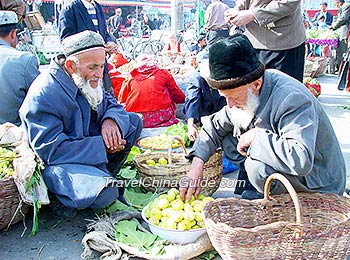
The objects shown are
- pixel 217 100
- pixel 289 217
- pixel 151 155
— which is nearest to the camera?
pixel 289 217

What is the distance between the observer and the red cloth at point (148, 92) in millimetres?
4352

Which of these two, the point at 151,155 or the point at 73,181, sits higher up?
the point at 73,181

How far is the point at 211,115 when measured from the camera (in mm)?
2658

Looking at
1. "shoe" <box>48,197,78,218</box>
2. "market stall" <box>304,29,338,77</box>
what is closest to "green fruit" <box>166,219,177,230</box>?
"shoe" <box>48,197,78,218</box>

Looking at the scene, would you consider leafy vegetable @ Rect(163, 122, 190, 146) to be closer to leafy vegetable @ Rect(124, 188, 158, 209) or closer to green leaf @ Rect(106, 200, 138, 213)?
leafy vegetable @ Rect(124, 188, 158, 209)

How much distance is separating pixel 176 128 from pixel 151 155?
33.3 inches

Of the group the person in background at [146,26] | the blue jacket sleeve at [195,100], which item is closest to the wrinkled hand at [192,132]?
the blue jacket sleeve at [195,100]

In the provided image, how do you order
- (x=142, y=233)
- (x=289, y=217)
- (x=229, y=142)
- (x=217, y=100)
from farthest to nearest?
1. (x=217, y=100)
2. (x=229, y=142)
3. (x=142, y=233)
4. (x=289, y=217)

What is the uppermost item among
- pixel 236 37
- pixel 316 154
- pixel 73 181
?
pixel 236 37

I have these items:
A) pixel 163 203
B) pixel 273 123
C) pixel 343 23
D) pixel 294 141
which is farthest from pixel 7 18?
pixel 343 23

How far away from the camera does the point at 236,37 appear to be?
209 centimetres

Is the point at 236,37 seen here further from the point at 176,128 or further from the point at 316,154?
the point at 176,128

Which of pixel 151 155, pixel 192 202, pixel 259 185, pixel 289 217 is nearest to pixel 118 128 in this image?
pixel 151 155

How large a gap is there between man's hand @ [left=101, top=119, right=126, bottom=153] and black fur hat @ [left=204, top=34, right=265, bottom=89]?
927mm
